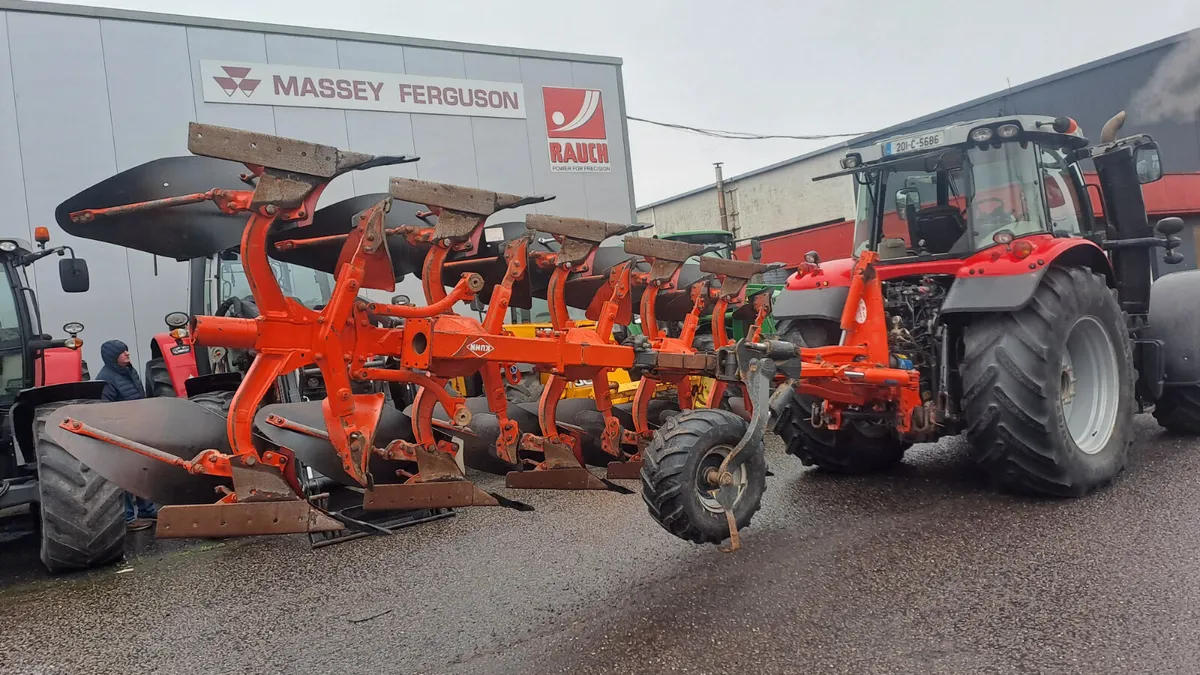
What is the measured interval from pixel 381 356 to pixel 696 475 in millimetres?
1327

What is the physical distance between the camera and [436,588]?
365cm

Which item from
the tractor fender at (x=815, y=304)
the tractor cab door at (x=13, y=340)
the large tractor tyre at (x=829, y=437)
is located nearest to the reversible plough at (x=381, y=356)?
the tractor fender at (x=815, y=304)

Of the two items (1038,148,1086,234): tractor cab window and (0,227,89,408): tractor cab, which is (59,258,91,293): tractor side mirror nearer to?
(0,227,89,408): tractor cab

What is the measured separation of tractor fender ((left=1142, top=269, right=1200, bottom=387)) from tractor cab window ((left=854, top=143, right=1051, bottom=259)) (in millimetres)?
1608

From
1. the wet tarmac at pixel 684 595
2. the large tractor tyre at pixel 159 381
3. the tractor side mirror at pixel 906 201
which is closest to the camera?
the wet tarmac at pixel 684 595

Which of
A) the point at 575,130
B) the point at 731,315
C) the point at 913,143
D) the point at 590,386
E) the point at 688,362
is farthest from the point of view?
the point at 575,130

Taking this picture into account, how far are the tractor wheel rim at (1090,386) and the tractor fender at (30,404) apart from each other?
5.54 meters

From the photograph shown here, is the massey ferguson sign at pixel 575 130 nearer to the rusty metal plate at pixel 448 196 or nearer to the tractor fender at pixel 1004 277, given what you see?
the tractor fender at pixel 1004 277

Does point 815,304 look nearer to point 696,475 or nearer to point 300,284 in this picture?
point 696,475

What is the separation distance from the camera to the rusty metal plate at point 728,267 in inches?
168

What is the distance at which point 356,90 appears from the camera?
8906 millimetres

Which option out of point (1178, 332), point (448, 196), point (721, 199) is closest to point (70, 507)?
point (448, 196)

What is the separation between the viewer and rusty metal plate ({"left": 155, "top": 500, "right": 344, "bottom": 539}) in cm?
239

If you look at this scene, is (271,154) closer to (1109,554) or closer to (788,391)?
(788,391)
